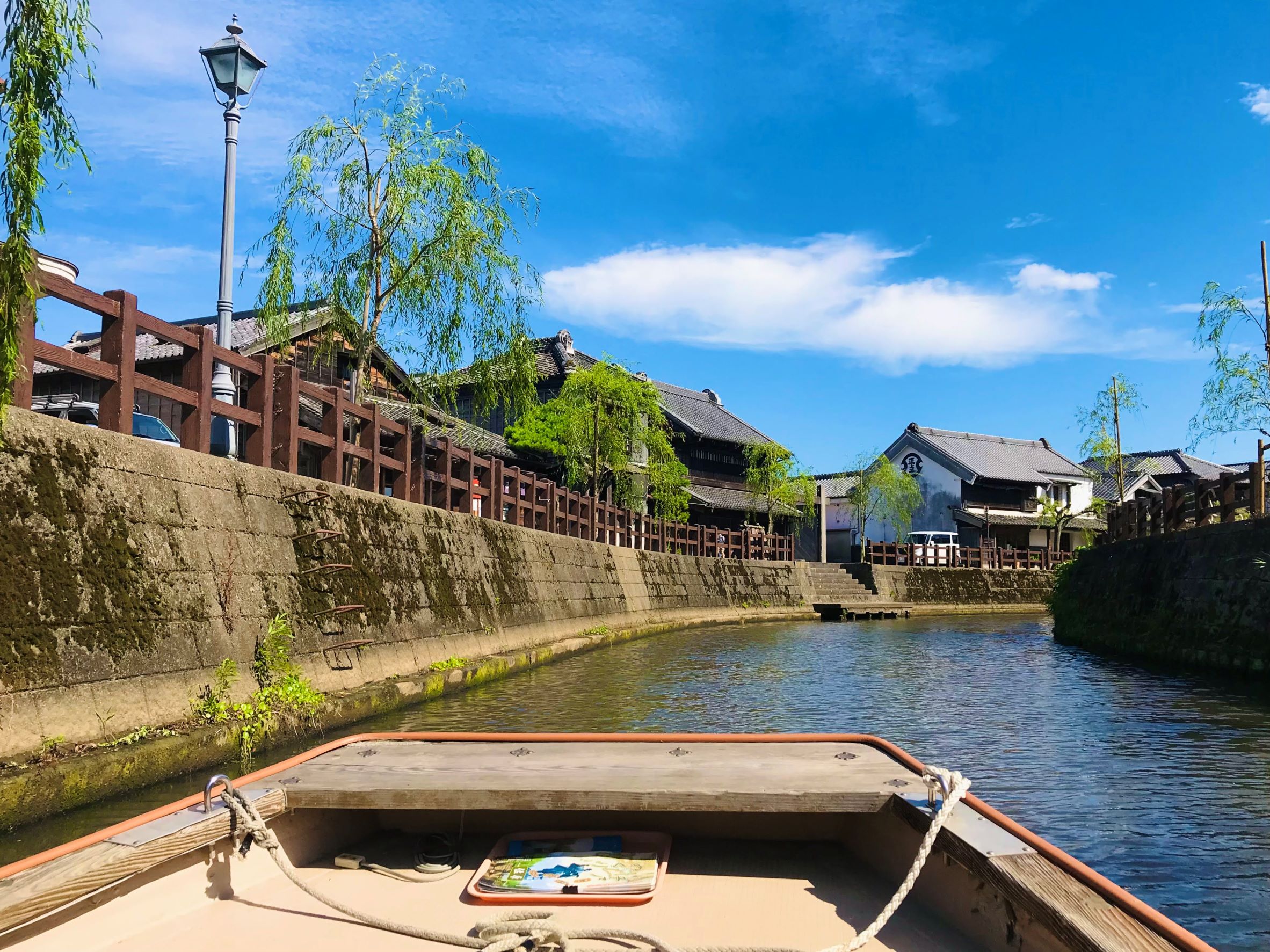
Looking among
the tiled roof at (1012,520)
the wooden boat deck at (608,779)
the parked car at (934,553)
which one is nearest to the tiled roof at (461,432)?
the wooden boat deck at (608,779)

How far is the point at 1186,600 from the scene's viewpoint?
15.3m

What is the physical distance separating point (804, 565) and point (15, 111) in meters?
35.2

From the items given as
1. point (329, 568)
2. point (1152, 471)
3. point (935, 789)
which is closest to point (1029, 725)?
point (329, 568)

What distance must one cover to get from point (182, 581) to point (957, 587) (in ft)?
127

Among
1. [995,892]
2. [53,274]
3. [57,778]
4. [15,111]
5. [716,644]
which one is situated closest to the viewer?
[995,892]

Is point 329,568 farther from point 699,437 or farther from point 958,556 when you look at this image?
point 958,556

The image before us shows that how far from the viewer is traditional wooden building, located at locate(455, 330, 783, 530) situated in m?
38.0

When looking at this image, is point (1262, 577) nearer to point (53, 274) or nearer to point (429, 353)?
point (429, 353)

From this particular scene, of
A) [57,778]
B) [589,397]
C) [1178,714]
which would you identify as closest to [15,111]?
[57,778]

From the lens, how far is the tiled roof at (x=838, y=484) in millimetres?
57062

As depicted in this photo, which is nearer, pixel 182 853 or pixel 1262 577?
pixel 182 853

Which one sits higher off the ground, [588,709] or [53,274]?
[53,274]

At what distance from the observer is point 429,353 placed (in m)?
15.3

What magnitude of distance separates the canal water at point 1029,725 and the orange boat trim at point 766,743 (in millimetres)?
1999
